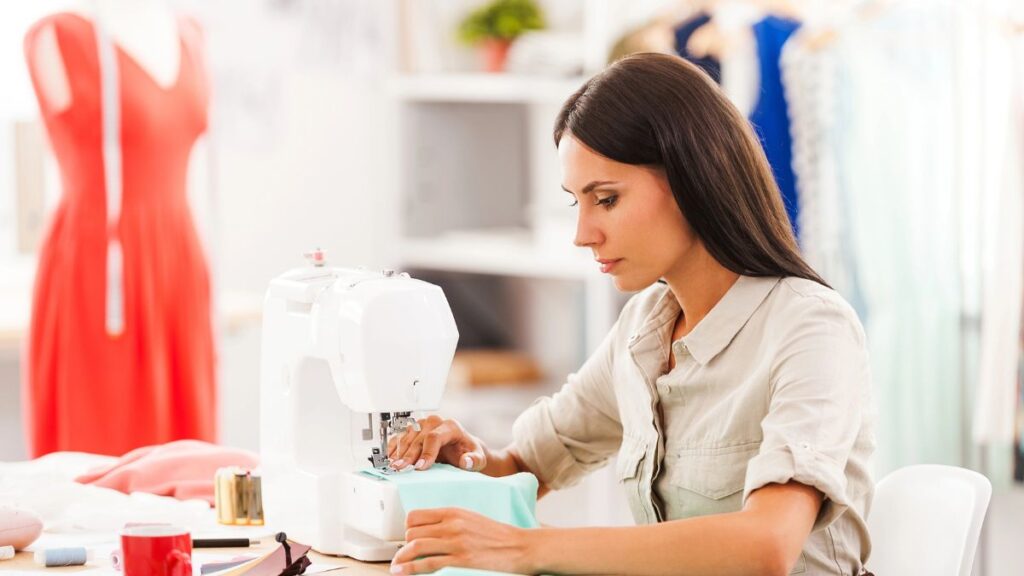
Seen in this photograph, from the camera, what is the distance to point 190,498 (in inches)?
81.6

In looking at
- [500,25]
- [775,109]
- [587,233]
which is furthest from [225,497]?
[500,25]

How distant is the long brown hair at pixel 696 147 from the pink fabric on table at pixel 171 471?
0.78 m

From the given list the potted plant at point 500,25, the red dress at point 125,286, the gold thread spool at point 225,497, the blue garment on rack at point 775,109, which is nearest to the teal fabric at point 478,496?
the gold thread spool at point 225,497

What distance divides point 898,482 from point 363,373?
29.7 inches

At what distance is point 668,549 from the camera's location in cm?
156

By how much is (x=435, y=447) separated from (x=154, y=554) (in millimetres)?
433

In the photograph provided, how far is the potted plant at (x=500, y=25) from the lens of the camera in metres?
4.25

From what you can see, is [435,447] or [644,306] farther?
[644,306]

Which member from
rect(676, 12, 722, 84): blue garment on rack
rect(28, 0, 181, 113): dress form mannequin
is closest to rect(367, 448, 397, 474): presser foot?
rect(28, 0, 181, 113): dress form mannequin

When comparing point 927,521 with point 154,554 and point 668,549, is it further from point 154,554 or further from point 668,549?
point 154,554

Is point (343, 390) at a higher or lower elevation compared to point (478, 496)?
higher

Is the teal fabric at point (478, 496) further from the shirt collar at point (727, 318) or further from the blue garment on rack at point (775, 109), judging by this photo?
the blue garment on rack at point (775, 109)

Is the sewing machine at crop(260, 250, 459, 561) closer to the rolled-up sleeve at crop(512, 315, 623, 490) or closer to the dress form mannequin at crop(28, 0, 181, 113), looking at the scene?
the rolled-up sleeve at crop(512, 315, 623, 490)

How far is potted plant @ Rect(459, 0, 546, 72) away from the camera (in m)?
4.25
